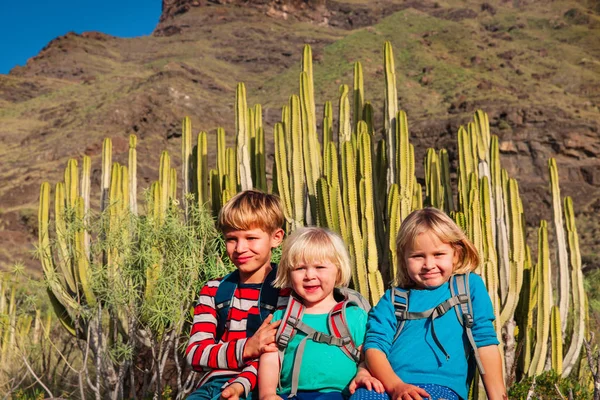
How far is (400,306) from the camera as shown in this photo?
236cm

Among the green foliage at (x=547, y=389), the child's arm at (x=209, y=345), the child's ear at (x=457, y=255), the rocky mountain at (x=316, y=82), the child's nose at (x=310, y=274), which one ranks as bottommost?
the green foliage at (x=547, y=389)

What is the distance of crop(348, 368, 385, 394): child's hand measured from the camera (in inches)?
82.7

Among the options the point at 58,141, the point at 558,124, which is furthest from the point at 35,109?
the point at 558,124

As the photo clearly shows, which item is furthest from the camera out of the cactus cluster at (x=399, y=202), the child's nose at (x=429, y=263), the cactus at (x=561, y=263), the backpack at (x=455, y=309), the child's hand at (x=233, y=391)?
the cactus at (x=561, y=263)

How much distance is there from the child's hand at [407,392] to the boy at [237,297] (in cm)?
57

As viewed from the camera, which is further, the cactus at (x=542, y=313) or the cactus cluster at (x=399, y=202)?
the cactus at (x=542, y=313)

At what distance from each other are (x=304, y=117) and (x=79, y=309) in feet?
8.28

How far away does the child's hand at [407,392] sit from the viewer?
2.03 meters

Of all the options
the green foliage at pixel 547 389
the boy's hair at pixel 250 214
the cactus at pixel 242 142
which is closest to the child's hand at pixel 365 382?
the boy's hair at pixel 250 214

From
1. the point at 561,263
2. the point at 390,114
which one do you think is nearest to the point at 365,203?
the point at 390,114

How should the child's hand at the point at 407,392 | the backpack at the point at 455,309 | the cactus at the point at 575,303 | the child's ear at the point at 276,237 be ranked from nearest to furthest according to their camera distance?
the child's hand at the point at 407,392 → the backpack at the point at 455,309 → the child's ear at the point at 276,237 → the cactus at the point at 575,303

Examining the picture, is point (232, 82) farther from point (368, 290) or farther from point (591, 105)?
point (368, 290)

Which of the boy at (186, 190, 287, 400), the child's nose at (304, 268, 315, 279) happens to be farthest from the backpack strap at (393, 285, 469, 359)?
the boy at (186, 190, 287, 400)

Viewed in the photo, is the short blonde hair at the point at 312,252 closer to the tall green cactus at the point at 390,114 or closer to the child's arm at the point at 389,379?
the child's arm at the point at 389,379
